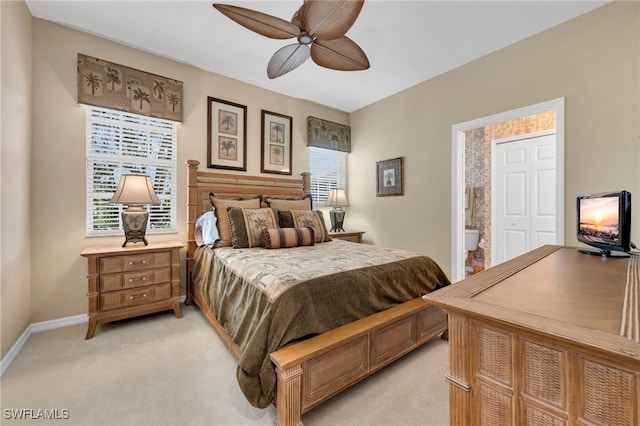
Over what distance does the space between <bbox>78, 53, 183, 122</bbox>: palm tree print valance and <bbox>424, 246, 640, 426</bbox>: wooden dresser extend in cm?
336

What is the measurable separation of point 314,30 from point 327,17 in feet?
0.52

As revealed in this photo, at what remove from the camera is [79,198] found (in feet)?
8.48

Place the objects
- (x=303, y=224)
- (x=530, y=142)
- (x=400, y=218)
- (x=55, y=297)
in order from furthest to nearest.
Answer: (x=400, y=218)
(x=530, y=142)
(x=303, y=224)
(x=55, y=297)

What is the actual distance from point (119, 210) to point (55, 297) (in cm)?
96

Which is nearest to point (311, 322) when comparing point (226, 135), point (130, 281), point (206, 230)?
point (206, 230)

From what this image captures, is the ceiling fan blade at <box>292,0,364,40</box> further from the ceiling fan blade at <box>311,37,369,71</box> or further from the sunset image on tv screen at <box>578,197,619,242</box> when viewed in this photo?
the sunset image on tv screen at <box>578,197,619,242</box>

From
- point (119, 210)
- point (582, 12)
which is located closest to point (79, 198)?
point (119, 210)

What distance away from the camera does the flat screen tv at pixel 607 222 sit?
1.30 metres

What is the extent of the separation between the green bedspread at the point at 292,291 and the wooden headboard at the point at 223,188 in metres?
0.79

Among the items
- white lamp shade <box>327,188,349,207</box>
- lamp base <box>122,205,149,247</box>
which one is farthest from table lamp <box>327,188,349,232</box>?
lamp base <box>122,205,149,247</box>

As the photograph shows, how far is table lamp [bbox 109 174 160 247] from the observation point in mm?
2451

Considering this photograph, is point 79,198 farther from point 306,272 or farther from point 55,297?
point 306,272

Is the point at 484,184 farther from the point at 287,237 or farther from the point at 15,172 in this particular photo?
the point at 15,172

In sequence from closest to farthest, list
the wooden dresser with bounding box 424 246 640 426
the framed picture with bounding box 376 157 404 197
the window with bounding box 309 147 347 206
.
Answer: the wooden dresser with bounding box 424 246 640 426, the framed picture with bounding box 376 157 404 197, the window with bounding box 309 147 347 206
